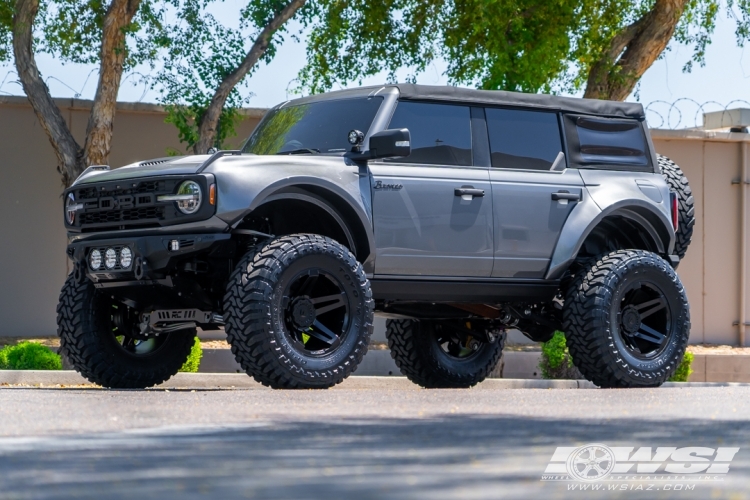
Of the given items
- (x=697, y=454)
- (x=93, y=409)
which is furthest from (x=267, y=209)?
(x=697, y=454)

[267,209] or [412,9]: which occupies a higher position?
[412,9]

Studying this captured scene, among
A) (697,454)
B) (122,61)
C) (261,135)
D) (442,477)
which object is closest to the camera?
(442,477)

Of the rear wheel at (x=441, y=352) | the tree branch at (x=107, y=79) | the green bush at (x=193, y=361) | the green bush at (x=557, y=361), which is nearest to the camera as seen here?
the rear wheel at (x=441, y=352)

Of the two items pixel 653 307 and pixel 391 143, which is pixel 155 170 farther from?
pixel 653 307

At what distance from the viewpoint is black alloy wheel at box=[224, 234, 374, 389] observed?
24.7 ft

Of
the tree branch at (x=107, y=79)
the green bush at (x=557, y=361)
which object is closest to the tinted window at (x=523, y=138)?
the green bush at (x=557, y=361)

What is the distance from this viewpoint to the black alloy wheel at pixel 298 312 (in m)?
7.52

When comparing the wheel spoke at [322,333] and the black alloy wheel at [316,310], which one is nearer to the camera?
the black alloy wheel at [316,310]

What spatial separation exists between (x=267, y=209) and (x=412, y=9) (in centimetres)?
929

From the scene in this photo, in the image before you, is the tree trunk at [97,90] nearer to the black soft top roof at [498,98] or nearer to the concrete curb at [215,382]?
the concrete curb at [215,382]

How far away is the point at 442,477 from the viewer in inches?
157

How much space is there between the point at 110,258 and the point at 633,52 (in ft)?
36.1

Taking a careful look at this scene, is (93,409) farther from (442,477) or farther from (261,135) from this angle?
(261,135)

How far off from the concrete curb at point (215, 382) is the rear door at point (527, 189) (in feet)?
8.07
